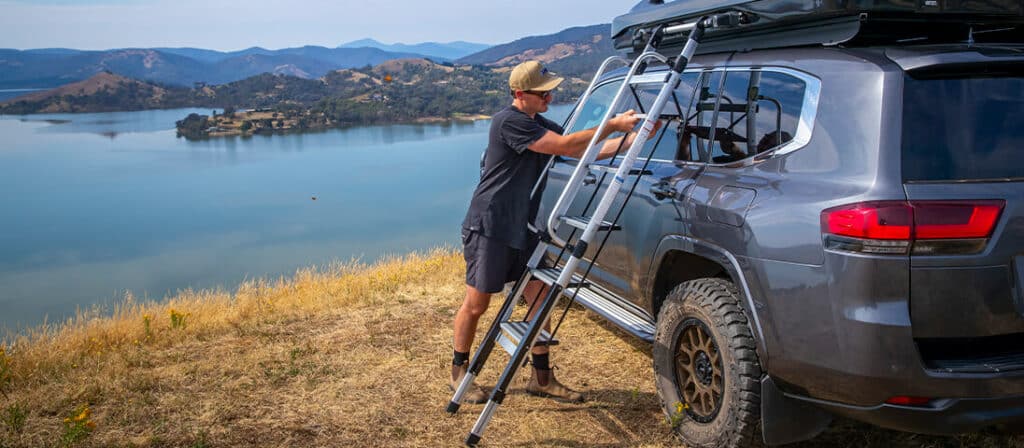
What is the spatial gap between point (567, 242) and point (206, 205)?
66.7 meters

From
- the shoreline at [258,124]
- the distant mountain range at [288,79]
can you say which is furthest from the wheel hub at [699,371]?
the shoreline at [258,124]

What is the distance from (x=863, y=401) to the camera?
2748mm

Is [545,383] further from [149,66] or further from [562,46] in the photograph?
[149,66]

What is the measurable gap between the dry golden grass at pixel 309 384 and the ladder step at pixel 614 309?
47 centimetres

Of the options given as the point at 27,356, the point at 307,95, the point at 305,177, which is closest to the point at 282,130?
the point at 305,177

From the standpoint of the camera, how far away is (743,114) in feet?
11.8

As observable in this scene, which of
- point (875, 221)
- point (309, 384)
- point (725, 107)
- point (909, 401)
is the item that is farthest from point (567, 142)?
point (309, 384)

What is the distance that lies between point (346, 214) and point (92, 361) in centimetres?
5674

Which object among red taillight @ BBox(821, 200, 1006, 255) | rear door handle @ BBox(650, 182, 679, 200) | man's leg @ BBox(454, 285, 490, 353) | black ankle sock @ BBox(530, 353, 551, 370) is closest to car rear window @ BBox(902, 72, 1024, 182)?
red taillight @ BBox(821, 200, 1006, 255)

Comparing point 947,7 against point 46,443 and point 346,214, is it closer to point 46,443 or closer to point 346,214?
point 46,443

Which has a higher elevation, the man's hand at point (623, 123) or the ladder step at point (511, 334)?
the man's hand at point (623, 123)

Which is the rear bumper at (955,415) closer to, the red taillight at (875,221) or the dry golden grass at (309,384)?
the red taillight at (875,221)

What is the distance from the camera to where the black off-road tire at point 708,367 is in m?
3.17

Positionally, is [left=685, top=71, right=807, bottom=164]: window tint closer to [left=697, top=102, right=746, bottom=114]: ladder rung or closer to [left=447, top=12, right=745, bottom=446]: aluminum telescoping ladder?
[left=697, top=102, right=746, bottom=114]: ladder rung
